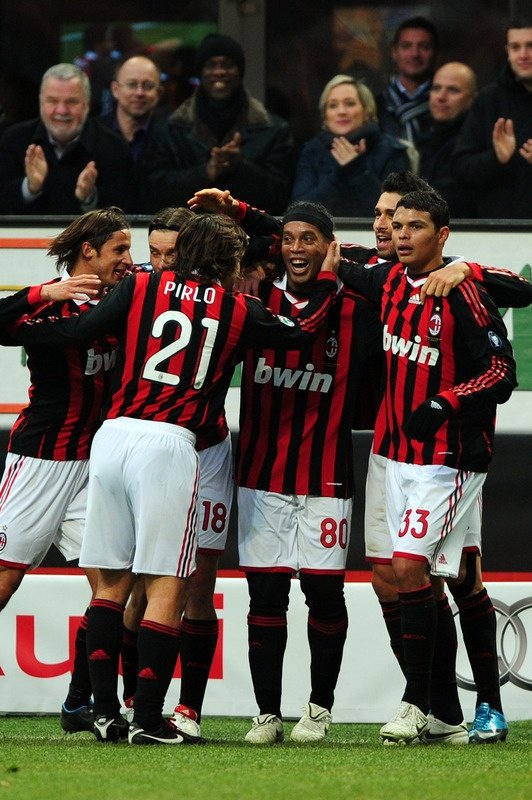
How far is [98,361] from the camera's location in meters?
5.03

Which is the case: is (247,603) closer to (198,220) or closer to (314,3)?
(198,220)

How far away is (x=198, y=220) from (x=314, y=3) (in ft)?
15.7

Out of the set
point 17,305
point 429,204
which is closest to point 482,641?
point 429,204

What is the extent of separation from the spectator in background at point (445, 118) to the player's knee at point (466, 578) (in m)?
2.78

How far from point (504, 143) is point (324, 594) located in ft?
10.5

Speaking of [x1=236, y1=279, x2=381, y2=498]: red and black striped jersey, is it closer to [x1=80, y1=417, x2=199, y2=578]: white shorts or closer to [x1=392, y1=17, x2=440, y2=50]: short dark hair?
[x1=80, y1=417, x2=199, y2=578]: white shorts

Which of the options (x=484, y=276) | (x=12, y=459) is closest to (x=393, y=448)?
(x=484, y=276)

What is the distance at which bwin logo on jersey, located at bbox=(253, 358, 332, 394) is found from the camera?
4.99 m

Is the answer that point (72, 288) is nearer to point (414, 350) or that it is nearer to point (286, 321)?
point (286, 321)

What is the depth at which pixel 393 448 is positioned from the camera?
15.9 ft

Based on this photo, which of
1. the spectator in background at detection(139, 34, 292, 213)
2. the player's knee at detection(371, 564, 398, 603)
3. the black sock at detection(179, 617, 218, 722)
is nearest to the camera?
the black sock at detection(179, 617, 218, 722)

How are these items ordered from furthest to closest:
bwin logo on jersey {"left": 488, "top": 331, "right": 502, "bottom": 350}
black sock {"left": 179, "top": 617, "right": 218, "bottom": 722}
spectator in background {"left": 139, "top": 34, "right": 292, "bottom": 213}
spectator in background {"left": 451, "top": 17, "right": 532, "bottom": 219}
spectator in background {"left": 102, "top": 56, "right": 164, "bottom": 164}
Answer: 1. spectator in background {"left": 102, "top": 56, "right": 164, "bottom": 164}
2. spectator in background {"left": 139, "top": 34, "right": 292, "bottom": 213}
3. spectator in background {"left": 451, "top": 17, "right": 532, "bottom": 219}
4. black sock {"left": 179, "top": 617, "right": 218, "bottom": 722}
5. bwin logo on jersey {"left": 488, "top": 331, "right": 502, "bottom": 350}

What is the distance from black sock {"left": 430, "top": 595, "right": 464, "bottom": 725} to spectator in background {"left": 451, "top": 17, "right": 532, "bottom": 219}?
2848 mm

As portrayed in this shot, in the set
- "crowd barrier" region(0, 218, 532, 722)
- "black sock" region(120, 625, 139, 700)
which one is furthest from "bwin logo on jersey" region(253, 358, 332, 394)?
"crowd barrier" region(0, 218, 532, 722)
